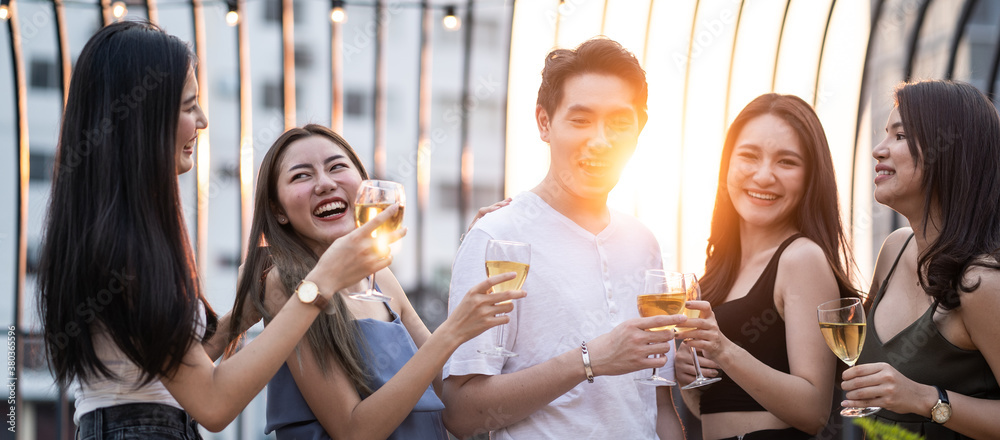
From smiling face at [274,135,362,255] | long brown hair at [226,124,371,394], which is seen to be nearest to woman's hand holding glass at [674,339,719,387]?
long brown hair at [226,124,371,394]

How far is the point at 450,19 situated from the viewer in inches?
241

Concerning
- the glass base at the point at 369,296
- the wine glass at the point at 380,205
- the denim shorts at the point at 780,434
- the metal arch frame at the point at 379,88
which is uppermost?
the metal arch frame at the point at 379,88

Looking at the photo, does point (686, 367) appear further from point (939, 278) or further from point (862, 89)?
point (862, 89)

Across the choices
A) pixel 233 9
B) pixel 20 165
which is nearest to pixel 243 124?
pixel 233 9

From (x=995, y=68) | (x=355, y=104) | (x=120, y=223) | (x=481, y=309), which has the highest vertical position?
(x=355, y=104)

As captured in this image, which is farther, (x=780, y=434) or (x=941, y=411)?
(x=780, y=434)

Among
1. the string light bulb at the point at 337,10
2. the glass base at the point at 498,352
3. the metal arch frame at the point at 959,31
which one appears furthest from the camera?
the string light bulb at the point at 337,10

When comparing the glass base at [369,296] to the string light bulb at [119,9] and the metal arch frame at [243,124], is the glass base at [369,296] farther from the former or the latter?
the metal arch frame at [243,124]

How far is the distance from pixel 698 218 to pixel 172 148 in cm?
551

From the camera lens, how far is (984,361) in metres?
2.59

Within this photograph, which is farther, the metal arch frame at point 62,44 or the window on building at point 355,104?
the window on building at point 355,104

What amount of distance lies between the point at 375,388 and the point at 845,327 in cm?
135

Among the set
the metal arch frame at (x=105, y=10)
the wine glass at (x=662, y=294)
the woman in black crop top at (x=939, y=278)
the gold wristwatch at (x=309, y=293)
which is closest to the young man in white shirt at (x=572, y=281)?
the wine glass at (x=662, y=294)

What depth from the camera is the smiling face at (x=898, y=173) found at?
2.76 meters
